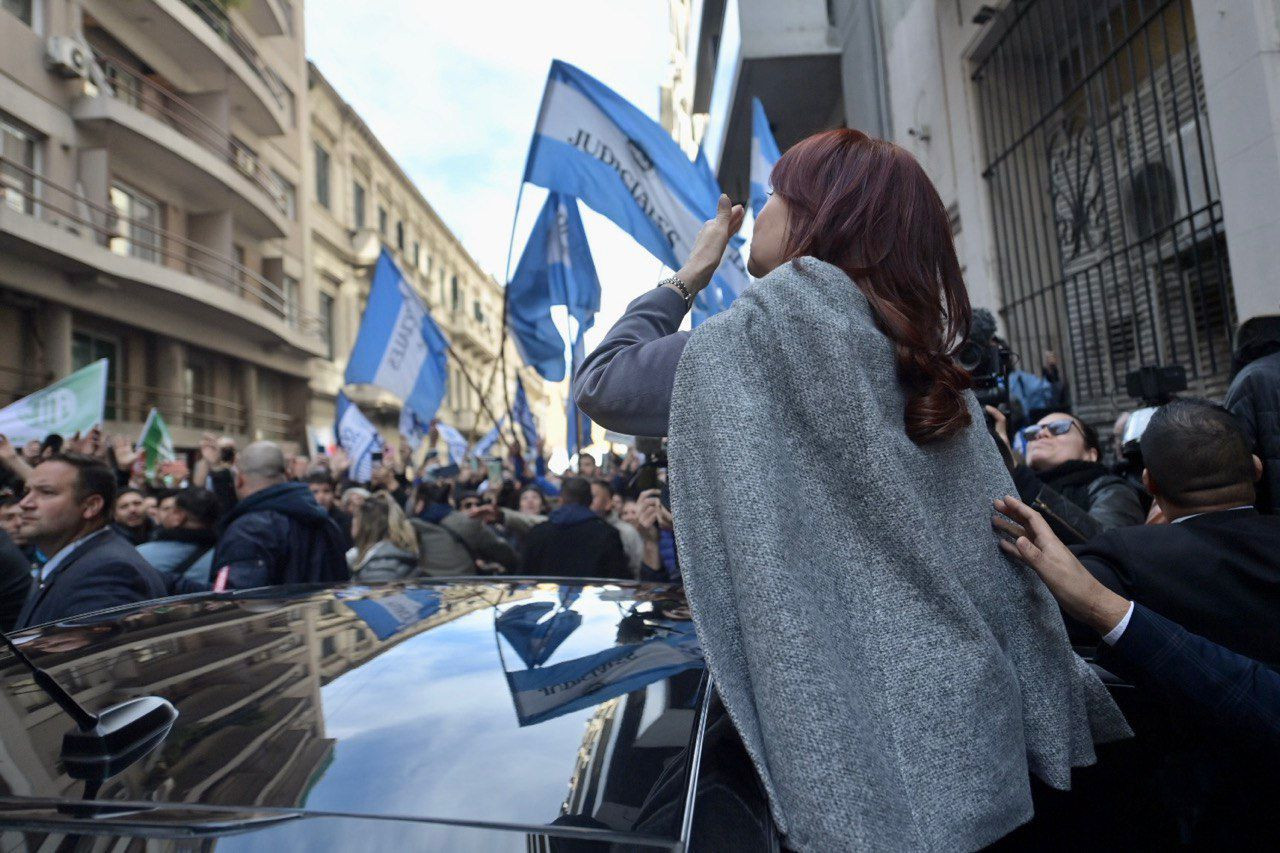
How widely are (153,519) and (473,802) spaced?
253 inches

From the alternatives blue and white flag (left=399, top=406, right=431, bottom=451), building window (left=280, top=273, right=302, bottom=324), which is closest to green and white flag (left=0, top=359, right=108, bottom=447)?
blue and white flag (left=399, top=406, right=431, bottom=451)

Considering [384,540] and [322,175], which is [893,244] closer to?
[384,540]

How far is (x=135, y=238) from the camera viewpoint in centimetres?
1750

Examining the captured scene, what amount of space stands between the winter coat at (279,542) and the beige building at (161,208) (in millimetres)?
11711

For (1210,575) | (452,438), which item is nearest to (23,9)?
(452,438)

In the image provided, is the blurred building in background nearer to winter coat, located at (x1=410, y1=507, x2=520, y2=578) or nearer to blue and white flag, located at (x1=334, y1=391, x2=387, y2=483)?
blue and white flag, located at (x1=334, y1=391, x2=387, y2=483)

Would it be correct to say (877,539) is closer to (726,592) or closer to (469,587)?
(726,592)

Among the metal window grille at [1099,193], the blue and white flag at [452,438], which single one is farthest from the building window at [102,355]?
the metal window grille at [1099,193]

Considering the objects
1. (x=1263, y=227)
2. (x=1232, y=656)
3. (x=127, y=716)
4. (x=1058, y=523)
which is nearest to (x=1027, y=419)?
(x=1263, y=227)

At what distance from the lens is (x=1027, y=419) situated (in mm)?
5605

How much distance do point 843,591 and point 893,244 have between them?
1.69ft

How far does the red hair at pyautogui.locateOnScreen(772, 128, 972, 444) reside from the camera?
1.21m

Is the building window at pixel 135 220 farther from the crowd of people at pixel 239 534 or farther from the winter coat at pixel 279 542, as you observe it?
the winter coat at pixel 279 542

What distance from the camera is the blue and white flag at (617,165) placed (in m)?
6.31
